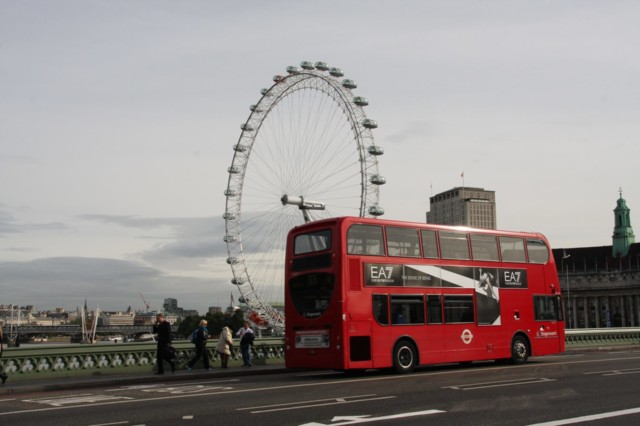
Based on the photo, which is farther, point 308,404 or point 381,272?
point 381,272

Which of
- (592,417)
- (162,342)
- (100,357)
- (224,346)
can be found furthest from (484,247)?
(592,417)

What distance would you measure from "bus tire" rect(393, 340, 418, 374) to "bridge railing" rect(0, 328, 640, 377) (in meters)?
8.63

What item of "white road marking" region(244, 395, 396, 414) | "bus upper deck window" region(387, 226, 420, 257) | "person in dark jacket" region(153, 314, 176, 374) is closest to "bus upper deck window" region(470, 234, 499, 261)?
"bus upper deck window" region(387, 226, 420, 257)

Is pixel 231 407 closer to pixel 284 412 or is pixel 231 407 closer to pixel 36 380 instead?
pixel 284 412

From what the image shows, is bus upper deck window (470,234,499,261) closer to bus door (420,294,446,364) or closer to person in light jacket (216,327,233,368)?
bus door (420,294,446,364)

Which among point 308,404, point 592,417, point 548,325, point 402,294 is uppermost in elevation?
point 402,294

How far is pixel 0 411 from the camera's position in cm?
1633

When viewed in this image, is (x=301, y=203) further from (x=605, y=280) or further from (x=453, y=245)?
(x=605, y=280)

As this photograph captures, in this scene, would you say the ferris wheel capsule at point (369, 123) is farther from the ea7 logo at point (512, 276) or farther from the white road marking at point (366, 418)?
the white road marking at point (366, 418)

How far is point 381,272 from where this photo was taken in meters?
23.8

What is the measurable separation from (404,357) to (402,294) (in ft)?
6.31

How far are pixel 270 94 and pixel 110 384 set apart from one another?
34.0 metres

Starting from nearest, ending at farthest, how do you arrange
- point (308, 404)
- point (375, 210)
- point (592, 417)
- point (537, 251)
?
point (592, 417) → point (308, 404) → point (537, 251) → point (375, 210)

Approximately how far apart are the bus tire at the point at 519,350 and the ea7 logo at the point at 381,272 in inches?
262
